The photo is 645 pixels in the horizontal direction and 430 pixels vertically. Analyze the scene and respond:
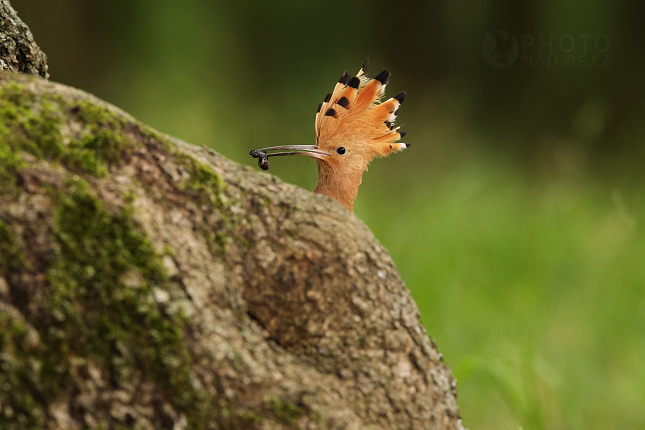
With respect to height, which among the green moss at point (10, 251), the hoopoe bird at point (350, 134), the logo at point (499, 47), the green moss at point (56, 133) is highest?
the logo at point (499, 47)

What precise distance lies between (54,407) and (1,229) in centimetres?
26

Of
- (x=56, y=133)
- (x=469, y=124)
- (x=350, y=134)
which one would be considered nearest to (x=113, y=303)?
(x=56, y=133)

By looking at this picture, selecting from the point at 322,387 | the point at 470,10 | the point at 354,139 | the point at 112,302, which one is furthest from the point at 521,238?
the point at 112,302

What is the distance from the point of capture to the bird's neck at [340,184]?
2217 millimetres

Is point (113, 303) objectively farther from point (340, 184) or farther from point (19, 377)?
point (340, 184)

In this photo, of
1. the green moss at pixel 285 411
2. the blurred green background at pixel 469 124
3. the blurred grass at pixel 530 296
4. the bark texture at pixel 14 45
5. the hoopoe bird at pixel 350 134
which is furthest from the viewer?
the blurred green background at pixel 469 124

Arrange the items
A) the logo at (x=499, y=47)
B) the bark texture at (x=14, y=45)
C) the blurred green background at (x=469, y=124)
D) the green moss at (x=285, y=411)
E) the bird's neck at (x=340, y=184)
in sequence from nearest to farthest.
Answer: the green moss at (x=285, y=411) < the bark texture at (x=14, y=45) < the bird's neck at (x=340, y=184) < the blurred green background at (x=469, y=124) < the logo at (x=499, y=47)

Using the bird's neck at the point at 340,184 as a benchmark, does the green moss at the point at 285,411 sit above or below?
below

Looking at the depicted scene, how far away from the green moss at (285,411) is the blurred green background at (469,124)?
6.62 ft

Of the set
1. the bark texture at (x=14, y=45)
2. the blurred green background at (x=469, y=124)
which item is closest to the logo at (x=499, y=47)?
the blurred green background at (x=469, y=124)

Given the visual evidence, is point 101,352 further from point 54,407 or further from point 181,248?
point 181,248

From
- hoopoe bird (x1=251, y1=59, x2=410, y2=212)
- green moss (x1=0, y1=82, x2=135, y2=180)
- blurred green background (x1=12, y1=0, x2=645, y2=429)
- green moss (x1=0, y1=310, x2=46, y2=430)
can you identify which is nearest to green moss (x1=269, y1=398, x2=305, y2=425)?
green moss (x1=0, y1=310, x2=46, y2=430)

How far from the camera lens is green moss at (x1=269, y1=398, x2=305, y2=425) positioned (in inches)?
37.9

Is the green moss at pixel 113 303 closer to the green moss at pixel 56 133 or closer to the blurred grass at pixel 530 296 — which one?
the green moss at pixel 56 133
